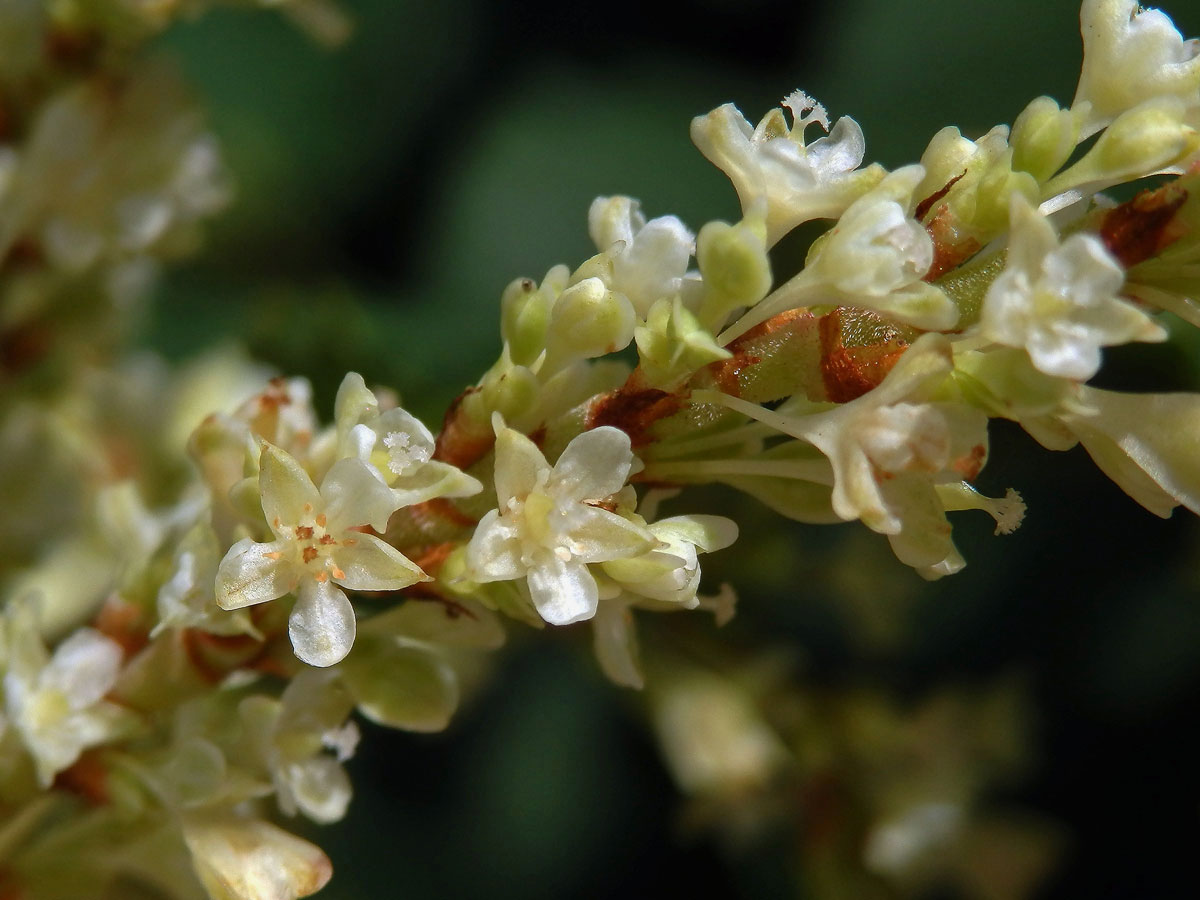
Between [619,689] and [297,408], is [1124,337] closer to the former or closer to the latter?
[297,408]

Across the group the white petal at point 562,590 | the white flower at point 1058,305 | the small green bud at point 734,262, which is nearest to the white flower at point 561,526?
the white petal at point 562,590

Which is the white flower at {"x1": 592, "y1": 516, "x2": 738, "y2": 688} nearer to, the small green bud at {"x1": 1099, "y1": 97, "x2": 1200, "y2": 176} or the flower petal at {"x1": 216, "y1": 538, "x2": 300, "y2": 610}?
the flower petal at {"x1": 216, "y1": 538, "x2": 300, "y2": 610}

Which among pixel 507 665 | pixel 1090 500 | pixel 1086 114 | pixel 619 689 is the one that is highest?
pixel 1086 114

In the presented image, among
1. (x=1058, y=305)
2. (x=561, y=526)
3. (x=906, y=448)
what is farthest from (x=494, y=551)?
(x=1058, y=305)

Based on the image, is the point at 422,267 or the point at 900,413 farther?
the point at 422,267

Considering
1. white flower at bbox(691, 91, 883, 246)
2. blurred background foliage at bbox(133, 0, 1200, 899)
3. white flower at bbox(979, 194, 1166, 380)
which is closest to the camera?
white flower at bbox(979, 194, 1166, 380)

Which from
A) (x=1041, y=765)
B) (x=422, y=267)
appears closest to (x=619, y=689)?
(x=1041, y=765)

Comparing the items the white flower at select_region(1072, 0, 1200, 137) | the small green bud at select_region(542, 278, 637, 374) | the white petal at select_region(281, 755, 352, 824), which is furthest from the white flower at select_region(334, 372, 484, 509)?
the white flower at select_region(1072, 0, 1200, 137)
